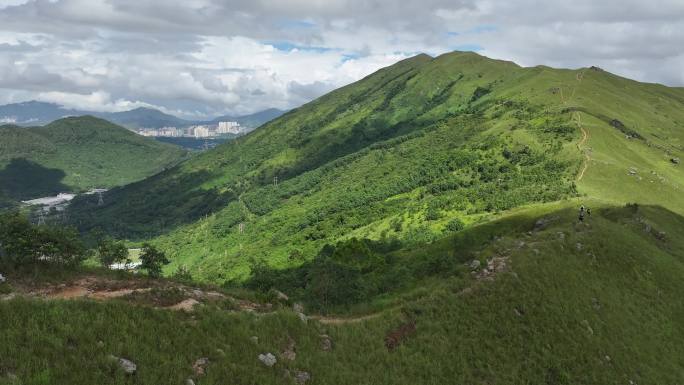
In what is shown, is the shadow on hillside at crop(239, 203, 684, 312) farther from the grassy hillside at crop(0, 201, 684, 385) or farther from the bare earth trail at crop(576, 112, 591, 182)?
the bare earth trail at crop(576, 112, 591, 182)

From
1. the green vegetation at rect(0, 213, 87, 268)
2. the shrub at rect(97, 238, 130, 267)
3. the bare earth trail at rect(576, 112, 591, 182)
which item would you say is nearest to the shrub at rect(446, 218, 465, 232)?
the bare earth trail at rect(576, 112, 591, 182)

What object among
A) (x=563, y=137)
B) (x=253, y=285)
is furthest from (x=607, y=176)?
(x=253, y=285)

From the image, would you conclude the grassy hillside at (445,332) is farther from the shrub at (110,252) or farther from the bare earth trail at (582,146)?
the bare earth trail at (582,146)

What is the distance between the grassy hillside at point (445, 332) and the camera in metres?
23.3

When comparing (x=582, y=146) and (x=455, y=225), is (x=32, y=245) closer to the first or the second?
(x=455, y=225)

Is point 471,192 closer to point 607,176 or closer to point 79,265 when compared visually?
point 607,176

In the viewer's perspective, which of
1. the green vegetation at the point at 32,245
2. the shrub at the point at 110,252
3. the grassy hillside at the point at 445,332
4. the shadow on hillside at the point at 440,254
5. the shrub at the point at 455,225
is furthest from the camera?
the shrub at the point at 455,225

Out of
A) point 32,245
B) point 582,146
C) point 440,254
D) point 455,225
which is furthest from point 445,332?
point 582,146

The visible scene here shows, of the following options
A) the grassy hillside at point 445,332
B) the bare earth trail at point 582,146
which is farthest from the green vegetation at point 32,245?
the bare earth trail at point 582,146

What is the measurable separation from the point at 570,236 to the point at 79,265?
61.1m

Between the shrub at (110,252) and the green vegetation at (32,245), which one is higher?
the green vegetation at (32,245)

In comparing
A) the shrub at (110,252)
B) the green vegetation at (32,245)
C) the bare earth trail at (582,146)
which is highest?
the bare earth trail at (582,146)

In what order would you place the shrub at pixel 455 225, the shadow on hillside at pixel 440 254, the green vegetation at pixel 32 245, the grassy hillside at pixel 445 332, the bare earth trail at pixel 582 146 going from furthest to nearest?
the shrub at pixel 455 225 → the bare earth trail at pixel 582 146 → the shadow on hillside at pixel 440 254 → the green vegetation at pixel 32 245 → the grassy hillside at pixel 445 332

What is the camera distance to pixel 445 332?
122ft
